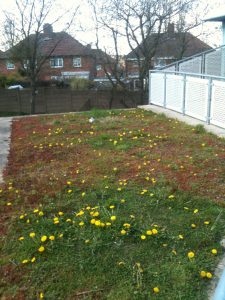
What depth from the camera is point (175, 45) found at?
77.0ft

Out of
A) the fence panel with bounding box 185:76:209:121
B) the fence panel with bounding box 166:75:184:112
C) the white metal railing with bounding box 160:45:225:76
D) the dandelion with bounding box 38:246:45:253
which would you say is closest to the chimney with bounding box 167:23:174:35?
the white metal railing with bounding box 160:45:225:76

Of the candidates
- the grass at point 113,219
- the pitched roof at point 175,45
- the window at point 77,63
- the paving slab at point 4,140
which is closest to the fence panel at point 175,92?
the grass at point 113,219

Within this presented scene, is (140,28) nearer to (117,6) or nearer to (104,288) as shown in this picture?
(117,6)

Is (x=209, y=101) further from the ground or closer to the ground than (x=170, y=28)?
closer to the ground

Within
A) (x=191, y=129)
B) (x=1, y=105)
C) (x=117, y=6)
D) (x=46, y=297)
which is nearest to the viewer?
(x=46, y=297)

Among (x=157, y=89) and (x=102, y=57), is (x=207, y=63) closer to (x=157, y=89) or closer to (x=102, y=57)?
(x=157, y=89)

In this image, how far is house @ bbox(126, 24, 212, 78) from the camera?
21.4 meters

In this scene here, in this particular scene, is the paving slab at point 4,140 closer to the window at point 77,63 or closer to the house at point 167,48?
the house at point 167,48

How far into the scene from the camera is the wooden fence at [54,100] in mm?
21828

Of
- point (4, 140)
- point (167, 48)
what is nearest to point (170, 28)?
point (167, 48)

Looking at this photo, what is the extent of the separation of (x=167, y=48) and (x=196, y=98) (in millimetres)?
14927

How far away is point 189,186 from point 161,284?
2.04m

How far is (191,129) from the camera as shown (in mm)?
8195

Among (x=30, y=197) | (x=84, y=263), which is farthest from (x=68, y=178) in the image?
(x=84, y=263)
